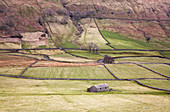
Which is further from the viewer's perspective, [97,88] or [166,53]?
[166,53]

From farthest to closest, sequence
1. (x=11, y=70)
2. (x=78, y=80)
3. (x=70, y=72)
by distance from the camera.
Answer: (x=70, y=72)
(x=11, y=70)
(x=78, y=80)

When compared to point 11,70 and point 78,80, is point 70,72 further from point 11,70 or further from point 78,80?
point 11,70

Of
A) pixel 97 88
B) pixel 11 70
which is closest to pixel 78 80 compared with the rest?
pixel 97 88

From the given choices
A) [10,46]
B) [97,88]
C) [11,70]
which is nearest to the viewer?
[97,88]

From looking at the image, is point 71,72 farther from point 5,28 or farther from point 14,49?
point 5,28

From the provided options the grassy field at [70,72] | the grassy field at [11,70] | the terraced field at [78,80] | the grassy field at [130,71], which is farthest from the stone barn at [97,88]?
the grassy field at [11,70]

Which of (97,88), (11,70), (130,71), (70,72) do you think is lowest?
(130,71)

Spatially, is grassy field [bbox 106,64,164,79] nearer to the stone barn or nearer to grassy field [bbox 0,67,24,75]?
the stone barn
